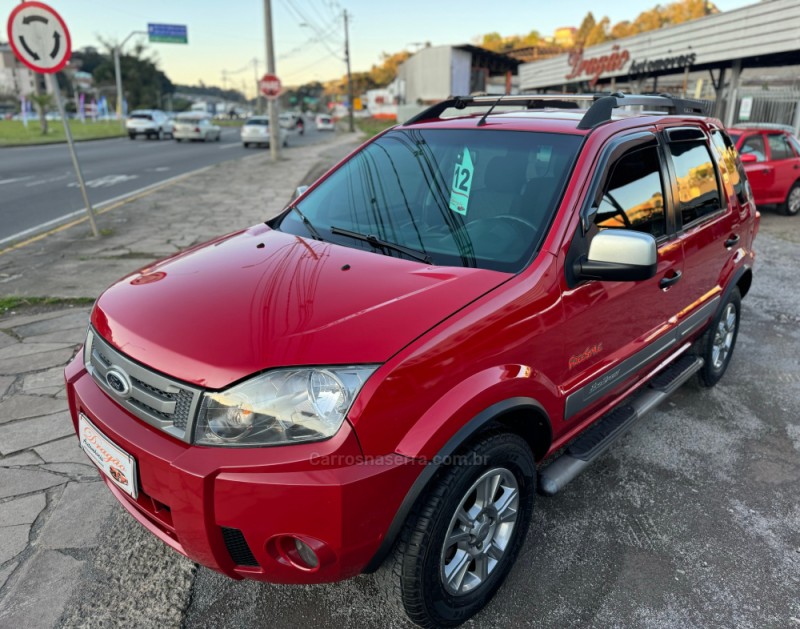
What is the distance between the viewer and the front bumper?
5.65ft

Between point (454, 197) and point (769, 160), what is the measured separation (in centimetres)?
1073

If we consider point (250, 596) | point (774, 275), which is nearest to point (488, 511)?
point (250, 596)

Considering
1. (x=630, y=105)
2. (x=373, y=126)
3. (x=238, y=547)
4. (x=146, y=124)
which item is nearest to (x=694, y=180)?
(x=630, y=105)

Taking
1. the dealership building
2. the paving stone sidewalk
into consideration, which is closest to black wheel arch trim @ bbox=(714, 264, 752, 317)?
the paving stone sidewalk

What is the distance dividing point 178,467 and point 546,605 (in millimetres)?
1559

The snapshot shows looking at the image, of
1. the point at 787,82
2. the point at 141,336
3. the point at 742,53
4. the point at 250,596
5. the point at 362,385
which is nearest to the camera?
the point at 362,385

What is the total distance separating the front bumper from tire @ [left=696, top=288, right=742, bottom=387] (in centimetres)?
297

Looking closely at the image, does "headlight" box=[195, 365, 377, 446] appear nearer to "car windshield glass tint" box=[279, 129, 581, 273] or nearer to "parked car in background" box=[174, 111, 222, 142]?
"car windshield glass tint" box=[279, 129, 581, 273]

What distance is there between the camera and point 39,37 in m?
6.90

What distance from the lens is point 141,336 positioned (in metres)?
2.03

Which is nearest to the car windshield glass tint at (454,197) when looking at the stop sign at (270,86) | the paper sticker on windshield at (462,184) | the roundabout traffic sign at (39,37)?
the paper sticker on windshield at (462,184)

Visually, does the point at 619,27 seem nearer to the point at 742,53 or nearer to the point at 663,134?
the point at 742,53

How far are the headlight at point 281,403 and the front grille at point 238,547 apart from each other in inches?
11.2

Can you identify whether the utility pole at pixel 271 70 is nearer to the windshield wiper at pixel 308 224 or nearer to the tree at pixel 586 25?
the windshield wiper at pixel 308 224
